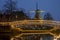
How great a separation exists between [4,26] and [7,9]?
2371mm

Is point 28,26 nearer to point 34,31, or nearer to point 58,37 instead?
point 34,31

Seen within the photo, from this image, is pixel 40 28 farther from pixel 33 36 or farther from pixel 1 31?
pixel 1 31

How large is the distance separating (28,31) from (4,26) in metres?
0.41

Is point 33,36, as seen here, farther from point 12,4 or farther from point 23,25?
point 12,4

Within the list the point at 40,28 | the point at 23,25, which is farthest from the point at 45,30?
the point at 23,25

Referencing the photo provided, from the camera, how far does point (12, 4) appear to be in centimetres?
602

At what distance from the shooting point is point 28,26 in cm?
334

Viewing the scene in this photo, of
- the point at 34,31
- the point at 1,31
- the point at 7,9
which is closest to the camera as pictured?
the point at 34,31

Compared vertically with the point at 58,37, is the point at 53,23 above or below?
above

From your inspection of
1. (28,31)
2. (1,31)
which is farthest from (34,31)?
(1,31)

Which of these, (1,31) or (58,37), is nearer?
(58,37)

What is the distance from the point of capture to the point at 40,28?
10.9 ft

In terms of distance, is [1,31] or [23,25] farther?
[1,31]

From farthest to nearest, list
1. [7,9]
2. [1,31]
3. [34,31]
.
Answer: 1. [7,9]
2. [1,31]
3. [34,31]
